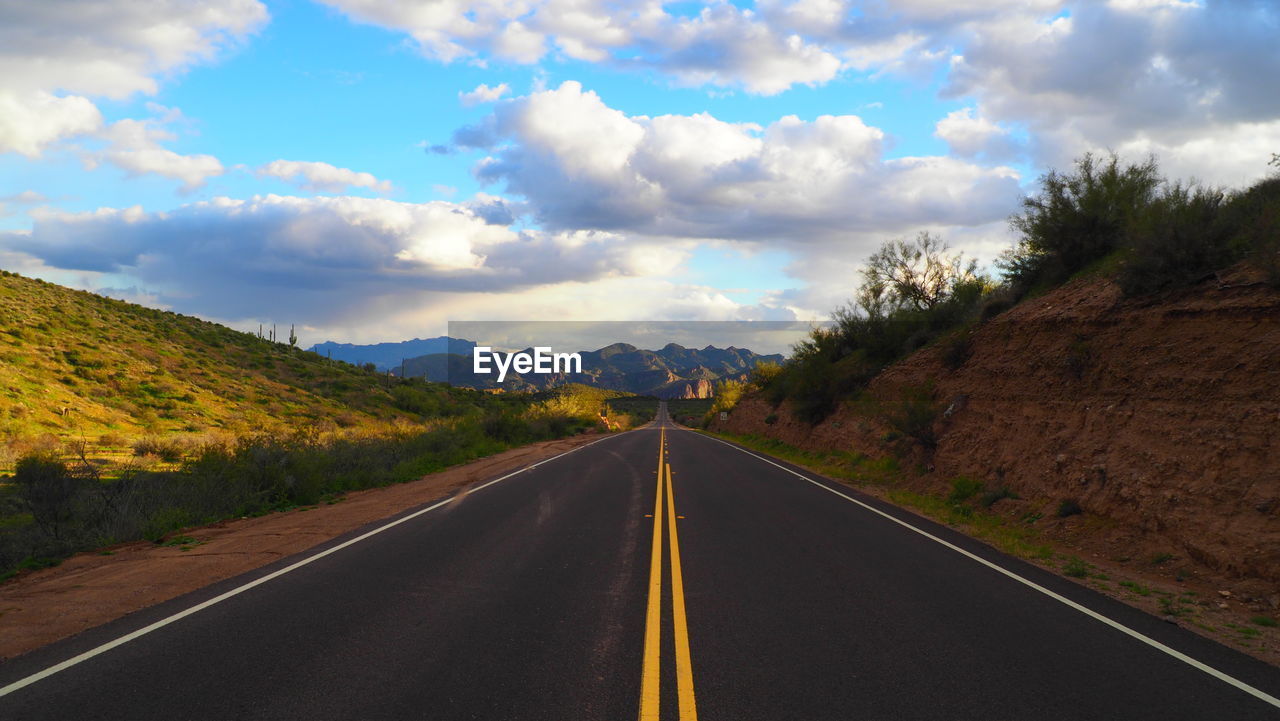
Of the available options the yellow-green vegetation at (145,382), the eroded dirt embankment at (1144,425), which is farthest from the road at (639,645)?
the yellow-green vegetation at (145,382)

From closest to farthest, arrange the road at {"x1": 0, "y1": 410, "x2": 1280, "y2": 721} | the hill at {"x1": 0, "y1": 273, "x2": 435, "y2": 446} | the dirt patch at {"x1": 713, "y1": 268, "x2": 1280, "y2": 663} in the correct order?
the road at {"x1": 0, "y1": 410, "x2": 1280, "y2": 721}, the dirt patch at {"x1": 713, "y1": 268, "x2": 1280, "y2": 663}, the hill at {"x1": 0, "y1": 273, "x2": 435, "y2": 446}

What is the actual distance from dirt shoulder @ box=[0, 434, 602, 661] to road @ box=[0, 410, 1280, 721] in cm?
45

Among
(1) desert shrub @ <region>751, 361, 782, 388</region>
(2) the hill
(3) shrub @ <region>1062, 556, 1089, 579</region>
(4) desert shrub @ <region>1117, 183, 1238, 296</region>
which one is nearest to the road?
(3) shrub @ <region>1062, 556, 1089, 579</region>

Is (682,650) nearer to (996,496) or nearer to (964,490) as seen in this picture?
(996,496)

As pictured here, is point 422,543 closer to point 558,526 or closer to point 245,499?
point 558,526

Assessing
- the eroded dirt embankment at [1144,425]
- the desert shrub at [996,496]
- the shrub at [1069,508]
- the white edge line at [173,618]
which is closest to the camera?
the white edge line at [173,618]

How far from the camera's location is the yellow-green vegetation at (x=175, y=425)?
11.4m

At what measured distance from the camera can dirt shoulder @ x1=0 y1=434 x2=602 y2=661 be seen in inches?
242

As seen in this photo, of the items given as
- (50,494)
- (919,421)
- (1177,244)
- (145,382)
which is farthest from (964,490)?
(145,382)

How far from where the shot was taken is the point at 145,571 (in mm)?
8016

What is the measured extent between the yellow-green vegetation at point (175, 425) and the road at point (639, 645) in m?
5.15

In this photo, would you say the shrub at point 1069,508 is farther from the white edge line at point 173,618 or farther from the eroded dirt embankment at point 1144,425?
the white edge line at point 173,618

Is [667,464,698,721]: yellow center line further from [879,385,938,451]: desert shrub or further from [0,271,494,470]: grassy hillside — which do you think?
[0,271,494,470]: grassy hillside

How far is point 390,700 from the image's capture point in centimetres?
439
